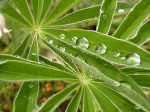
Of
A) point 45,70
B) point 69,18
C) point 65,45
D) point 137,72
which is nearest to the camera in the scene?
point 45,70

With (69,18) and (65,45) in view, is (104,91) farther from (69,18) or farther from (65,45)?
(69,18)

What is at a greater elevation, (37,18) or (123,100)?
(37,18)

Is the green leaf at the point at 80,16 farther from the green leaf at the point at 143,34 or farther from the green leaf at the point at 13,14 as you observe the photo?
the green leaf at the point at 143,34

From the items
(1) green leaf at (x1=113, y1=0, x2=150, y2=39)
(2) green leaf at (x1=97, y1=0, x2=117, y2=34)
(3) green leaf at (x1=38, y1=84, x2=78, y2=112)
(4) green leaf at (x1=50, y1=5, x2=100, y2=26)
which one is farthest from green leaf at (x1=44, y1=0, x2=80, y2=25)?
(3) green leaf at (x1=38, y1=84, x2=78, y2=112)

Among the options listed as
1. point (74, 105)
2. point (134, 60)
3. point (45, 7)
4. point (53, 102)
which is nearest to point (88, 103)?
point (74, 105)

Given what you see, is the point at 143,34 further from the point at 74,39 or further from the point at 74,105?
the point at 74,105

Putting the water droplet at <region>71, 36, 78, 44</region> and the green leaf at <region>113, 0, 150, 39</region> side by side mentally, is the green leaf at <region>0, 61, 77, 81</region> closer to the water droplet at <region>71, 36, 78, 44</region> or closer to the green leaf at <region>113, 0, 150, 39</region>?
the water droplet at <region>71, 36, 78, 44</region>

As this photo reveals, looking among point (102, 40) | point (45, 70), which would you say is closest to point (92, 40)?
point (102, 40)
